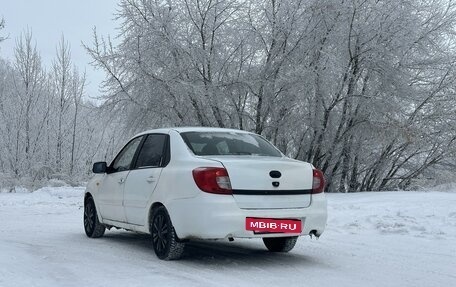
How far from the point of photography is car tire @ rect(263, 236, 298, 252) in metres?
6.84

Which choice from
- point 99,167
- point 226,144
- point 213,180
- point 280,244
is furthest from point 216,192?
point 99,167

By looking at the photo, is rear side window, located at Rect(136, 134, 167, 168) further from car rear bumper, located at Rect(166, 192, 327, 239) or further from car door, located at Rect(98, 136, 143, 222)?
car rear bumper, located at Rect(166, 192, 327, 239)

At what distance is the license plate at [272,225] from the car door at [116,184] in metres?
2.11

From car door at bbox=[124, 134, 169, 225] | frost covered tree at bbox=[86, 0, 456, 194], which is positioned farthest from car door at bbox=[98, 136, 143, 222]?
frost covered tree at bbox=[86, 0, 456, 194]

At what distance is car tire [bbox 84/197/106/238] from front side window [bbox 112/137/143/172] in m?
0.82

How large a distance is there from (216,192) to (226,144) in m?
1.10

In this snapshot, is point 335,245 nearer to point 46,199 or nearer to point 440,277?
point 440,277

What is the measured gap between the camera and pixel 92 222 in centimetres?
824

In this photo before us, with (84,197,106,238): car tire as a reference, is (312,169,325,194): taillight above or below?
above

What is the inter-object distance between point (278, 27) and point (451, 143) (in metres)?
5.96

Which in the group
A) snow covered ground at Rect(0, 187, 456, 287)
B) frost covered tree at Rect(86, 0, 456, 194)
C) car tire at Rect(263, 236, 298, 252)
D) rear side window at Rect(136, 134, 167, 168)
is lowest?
snow covered ground at Rect(0, 187, 456, 287)

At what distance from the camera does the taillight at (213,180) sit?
5.65m

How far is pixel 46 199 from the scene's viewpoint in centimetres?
1575

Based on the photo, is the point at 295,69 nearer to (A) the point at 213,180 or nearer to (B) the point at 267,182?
(B) the point at 267,182
